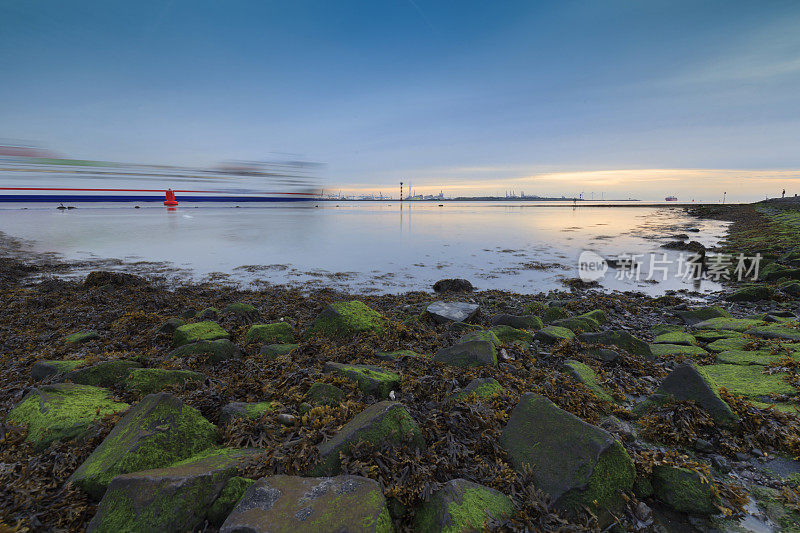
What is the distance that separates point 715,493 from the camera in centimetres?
316

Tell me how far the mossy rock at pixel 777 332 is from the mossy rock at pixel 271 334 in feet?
33.5

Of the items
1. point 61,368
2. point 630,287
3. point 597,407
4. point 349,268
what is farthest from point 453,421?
point 349,268

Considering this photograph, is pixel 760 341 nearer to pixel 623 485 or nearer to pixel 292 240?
pixel 623 485

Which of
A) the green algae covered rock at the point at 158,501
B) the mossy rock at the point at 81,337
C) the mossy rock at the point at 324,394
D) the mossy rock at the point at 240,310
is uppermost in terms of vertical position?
the green algae covered rock at the point at 158,501

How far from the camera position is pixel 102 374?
194 inches

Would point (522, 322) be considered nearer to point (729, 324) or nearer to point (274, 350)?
point (729, 324)

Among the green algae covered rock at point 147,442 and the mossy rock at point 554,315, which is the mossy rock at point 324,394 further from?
the mossy rock at point 554,315

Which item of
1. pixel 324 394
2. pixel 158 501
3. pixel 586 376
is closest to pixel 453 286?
pixel 586 376

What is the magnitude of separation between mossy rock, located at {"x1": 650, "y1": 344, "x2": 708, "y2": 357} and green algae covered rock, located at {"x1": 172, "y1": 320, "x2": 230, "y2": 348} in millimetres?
9026

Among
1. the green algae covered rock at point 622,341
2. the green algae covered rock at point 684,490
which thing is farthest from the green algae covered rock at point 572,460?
the green algae covered rock at point 622,341

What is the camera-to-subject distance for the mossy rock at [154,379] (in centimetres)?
461

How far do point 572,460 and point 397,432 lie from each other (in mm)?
1670

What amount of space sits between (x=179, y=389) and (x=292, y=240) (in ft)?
97.3

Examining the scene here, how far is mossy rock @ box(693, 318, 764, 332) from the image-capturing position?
7.86m
